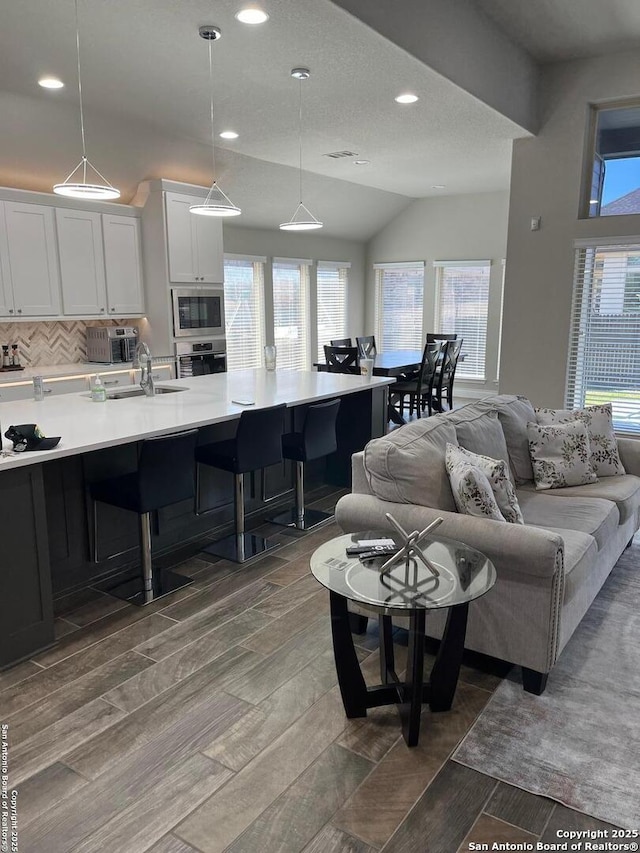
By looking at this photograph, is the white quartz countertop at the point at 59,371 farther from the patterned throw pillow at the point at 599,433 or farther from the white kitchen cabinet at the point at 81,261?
the patterned throw pillow at the point at 599,433

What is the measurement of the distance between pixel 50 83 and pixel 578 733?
4787 mm

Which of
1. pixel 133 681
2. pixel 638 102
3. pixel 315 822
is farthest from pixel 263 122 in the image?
pixel 315 822

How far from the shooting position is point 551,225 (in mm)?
5777

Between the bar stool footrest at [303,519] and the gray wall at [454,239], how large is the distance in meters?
5.94

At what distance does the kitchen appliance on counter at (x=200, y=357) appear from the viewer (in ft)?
22.0

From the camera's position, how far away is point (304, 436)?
13.4 ft

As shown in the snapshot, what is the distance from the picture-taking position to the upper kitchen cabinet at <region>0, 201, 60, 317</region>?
17.4ft

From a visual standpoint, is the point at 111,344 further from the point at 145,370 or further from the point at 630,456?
the point at 630,456

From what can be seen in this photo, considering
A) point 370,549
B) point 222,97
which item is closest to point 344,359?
point 222,97

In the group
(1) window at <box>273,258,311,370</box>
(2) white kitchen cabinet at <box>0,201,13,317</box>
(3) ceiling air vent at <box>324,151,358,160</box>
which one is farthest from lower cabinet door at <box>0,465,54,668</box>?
(1) window at <box>273,258,311,370</box>

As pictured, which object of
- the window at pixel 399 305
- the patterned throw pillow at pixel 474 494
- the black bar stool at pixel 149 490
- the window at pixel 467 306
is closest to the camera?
the patterned throw pillow at pixel 474 494

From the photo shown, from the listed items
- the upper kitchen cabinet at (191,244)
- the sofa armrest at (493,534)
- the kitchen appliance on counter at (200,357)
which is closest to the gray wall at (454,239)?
the upper kitchen cabinet at (191,244)

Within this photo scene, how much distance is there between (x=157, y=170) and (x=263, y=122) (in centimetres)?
149

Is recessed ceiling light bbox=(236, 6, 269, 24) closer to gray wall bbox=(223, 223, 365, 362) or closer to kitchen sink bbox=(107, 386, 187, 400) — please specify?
kitchen sink bbox=(107, 386, 187, 400)
